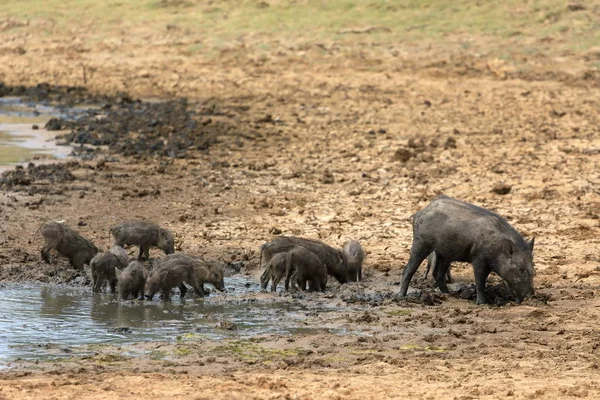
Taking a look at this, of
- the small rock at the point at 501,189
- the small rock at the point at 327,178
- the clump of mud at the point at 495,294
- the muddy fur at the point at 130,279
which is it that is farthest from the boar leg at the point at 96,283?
the small rock at the point at 501,189

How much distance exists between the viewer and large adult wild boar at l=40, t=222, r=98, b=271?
41.0 ft

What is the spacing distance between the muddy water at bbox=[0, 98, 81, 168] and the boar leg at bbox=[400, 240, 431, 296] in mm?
9090

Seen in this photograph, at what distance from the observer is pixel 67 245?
41.1 feet

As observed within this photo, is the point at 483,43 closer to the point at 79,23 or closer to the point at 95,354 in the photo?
A: the point at 79,23

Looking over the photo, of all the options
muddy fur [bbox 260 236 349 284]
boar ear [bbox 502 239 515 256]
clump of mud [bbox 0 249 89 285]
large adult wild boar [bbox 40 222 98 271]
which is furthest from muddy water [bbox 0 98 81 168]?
Result: boar ear [bbox 502 239 515 256]

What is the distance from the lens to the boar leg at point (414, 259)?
11.4 metres

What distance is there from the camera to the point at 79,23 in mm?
35312

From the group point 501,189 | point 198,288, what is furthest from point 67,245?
point 501,189

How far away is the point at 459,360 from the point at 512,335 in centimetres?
93

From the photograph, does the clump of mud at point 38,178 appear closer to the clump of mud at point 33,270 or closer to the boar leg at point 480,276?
the clump of mud at point 33,270

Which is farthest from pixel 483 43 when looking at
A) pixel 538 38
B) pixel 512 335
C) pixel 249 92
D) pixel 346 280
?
pixel 512 335

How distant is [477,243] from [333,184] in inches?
248

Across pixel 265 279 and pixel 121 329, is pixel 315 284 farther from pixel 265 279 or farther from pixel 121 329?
pixel 121 329

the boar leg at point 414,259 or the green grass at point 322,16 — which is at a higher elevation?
the green grass at point 322,16
